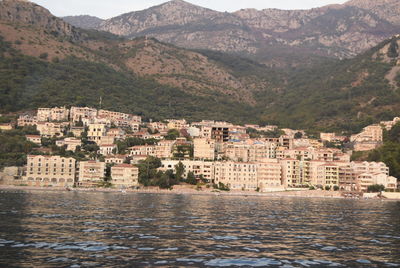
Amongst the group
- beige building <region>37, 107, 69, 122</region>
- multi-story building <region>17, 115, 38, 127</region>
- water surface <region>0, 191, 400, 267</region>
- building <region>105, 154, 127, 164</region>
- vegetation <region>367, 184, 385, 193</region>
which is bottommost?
water surface <region>0, 191, 400, 267</region>

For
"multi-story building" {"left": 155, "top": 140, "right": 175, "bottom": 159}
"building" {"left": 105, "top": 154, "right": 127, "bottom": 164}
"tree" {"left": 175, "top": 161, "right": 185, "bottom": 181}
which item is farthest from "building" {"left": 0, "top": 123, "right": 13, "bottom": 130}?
"tree" {"left": 175, "top": 161, "right": 185, "bottom": 181}

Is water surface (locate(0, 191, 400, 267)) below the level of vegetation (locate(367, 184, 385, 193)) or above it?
below

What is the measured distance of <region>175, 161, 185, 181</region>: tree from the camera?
13586 cm

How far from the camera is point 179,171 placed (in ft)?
448

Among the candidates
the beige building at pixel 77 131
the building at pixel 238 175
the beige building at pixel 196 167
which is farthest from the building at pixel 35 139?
→ the building at pixel 238 175

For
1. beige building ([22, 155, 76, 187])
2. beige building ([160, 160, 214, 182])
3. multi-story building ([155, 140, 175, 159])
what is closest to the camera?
beige building ([22, 155, 76, 187])

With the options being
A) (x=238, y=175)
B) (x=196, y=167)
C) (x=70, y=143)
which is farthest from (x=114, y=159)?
(x=238, y=175)

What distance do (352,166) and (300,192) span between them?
85.4 ft

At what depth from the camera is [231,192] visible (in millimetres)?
129375

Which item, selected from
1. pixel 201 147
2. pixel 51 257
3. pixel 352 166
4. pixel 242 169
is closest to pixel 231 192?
pixel 242 169

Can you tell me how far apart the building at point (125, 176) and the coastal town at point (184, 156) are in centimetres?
27

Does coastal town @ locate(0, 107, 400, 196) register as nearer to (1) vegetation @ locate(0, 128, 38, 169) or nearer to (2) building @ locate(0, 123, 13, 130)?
(2) building @ locate(0, 123, 13, 130)

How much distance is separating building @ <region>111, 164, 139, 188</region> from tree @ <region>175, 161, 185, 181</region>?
10618 mm

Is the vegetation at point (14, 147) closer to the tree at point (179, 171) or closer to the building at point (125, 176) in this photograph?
the building at point (125, 176)
